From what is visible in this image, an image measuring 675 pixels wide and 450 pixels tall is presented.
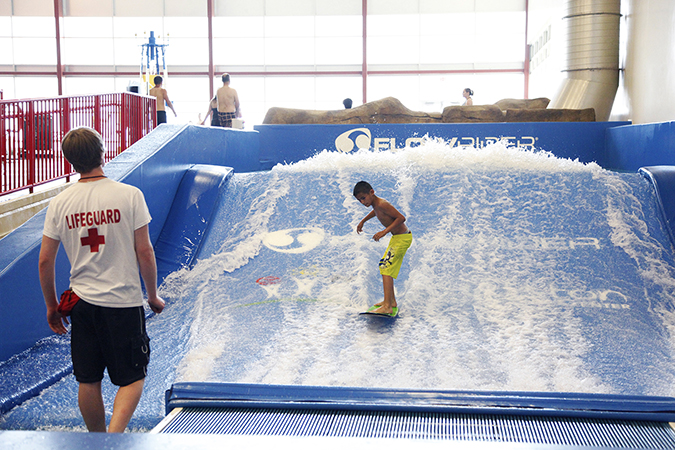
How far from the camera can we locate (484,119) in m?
9.39

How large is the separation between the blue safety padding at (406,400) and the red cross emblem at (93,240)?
0.93 metres

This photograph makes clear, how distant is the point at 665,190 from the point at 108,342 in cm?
525

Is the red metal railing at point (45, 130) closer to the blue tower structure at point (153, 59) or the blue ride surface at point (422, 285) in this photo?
the blue ride surface at point (422, 285)

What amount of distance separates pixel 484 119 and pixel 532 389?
7.11 meters

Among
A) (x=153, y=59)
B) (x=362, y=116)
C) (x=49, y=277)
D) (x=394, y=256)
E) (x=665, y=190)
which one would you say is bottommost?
(x=394, y=256)

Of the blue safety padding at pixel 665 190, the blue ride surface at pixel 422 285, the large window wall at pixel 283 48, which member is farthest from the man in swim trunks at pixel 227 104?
the large window wall at pixel 283 48

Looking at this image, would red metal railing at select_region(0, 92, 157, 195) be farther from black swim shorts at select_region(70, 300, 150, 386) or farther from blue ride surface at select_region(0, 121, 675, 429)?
Answer: black swim shorts at select_region(70, 300, 150, 386)

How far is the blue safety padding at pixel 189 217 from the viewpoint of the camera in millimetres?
4957

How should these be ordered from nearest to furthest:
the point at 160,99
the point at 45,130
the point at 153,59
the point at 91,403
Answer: the point at 91,403 < the point at 45,130 < the point at 160,99 < the point at 153,59

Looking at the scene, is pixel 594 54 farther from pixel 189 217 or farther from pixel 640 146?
pixel 189 217

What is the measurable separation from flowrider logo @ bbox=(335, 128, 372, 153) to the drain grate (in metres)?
6.87

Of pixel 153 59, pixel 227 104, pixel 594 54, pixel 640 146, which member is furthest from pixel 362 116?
pixel 153 59

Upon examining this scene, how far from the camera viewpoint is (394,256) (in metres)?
3.98

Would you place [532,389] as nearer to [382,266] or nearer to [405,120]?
[382,266]
